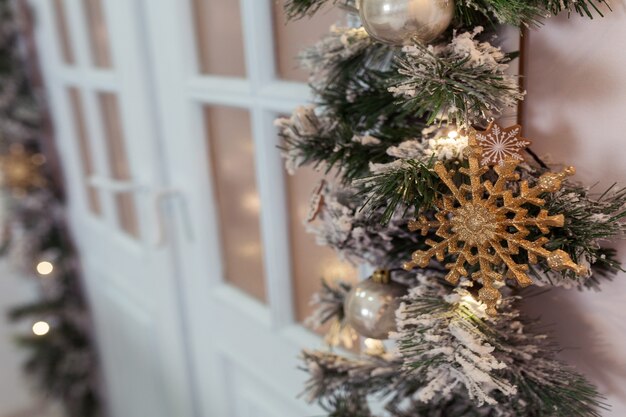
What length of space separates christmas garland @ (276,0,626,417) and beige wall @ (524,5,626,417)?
2 cm

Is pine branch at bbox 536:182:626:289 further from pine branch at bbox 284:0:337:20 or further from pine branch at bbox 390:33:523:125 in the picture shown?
pine branch at bbox 284:0:337:20

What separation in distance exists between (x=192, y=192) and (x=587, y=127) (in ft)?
2.59

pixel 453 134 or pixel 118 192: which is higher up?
pixel 453 134

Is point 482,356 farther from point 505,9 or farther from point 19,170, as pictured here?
point 19,170

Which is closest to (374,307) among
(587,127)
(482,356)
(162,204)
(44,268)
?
(482,356)

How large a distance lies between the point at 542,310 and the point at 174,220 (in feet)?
2.71

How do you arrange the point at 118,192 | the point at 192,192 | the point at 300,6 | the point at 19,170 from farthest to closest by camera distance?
1. the point at 19,170
2. the point at 118,192
3. the point at 192,192
4. the point at 300,6

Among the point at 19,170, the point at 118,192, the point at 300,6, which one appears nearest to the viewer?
the point at 300,6

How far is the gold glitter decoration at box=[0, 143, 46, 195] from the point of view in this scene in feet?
5.46

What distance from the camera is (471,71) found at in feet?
1.32

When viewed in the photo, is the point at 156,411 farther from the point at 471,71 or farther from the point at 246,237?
the point at 471,71

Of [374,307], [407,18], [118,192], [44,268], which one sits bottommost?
[44,268]

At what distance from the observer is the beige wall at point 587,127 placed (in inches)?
18.3

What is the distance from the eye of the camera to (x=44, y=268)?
5.58 ft
